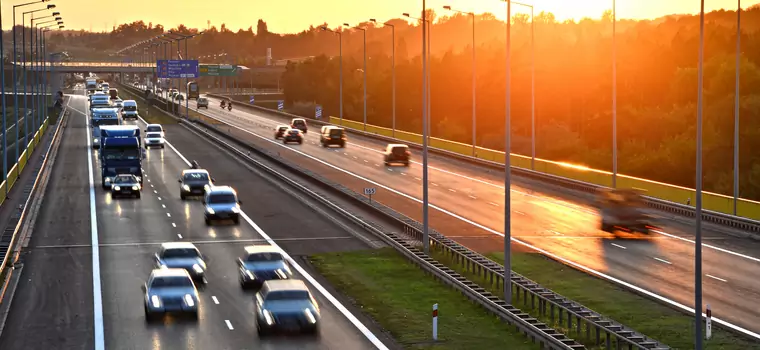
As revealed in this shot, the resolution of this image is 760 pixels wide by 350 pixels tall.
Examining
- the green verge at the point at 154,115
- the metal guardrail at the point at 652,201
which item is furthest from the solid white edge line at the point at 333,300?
the green verge at the point at 154,115

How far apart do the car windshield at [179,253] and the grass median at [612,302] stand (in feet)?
31.1

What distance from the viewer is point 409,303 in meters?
36.8

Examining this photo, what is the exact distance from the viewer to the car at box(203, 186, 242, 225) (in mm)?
55094

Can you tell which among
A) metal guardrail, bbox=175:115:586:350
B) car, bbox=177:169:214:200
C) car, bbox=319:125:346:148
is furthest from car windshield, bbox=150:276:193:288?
car, bbox=319:125:346:148

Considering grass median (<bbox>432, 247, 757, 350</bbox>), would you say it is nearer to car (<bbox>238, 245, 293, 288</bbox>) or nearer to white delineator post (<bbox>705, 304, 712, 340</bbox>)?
white delineator post (<bbox>705, 304, 712, 340</bbox>)

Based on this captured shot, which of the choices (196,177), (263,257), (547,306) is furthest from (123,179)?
(547,306)

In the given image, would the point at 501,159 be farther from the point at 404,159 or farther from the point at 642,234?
the point at 642,234

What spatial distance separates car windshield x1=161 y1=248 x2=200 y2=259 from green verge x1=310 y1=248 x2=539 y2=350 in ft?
15.7

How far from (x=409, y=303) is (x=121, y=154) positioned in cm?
3576

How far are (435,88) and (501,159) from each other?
331 feet

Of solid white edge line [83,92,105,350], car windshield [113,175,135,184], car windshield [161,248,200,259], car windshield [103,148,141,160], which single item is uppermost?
car windshield [103,148,141,160]

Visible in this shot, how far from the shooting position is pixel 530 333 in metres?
31.0

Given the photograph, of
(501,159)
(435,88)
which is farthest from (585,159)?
(435,88)

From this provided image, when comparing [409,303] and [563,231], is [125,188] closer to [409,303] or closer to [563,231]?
[563,231]
